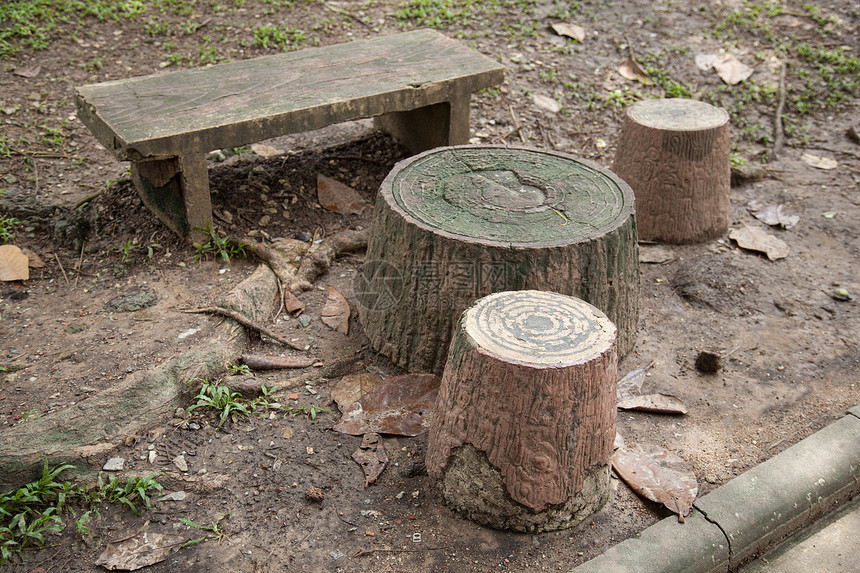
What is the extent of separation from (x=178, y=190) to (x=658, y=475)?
259cm

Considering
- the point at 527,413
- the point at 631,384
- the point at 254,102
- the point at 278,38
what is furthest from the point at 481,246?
the point at 278,38

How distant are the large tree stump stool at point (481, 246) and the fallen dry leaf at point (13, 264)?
1637 millimetres

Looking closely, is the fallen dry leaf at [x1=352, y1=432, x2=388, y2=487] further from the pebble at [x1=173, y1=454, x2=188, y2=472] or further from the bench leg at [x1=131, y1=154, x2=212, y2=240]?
the bench leg at [x1=131, y1=154, x2=212, y2=240]

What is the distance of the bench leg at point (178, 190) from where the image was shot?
12.2ft

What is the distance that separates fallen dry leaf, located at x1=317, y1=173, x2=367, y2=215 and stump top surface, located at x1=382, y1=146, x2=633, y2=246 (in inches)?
37.9

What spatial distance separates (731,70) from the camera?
6246 millimetres

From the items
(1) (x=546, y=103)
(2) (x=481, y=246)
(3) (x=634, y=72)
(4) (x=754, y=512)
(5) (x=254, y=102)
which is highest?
(5) (x=254, y=102)

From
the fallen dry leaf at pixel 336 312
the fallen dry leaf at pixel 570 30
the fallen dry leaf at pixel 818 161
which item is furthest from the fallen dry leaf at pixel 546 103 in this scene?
the fallen dry leaf at pixel 336 312

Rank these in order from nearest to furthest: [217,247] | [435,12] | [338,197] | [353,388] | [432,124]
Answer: [353,388] < [217,247] < [338,197] < [432,124] < [435,12]

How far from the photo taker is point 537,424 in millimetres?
2383

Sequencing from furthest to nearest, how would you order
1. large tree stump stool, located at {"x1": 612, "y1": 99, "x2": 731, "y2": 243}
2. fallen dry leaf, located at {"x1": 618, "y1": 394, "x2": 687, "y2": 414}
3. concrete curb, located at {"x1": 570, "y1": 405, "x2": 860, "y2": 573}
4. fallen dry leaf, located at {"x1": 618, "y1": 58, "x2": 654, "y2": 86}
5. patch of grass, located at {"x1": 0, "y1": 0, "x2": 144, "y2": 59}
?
fallen dry leaf, located at {"x1": 618, "y1": 58, "x2": 654, "y2": 86} < patch of grass, located at {"x1": 0, "y1": 0, "x2": 144, "y2": 59} < large tree stump stool, located at {"x1": 612, "y1": 99, "x2": 731, "y2": 243} < fallen dry leaf, located at {"x1": 618, "y1": 394, "x2": 687, "y2": 414} < concrete curb, located at {"x1": 570, "y1": 405, "x2": 860, "y2": 573}

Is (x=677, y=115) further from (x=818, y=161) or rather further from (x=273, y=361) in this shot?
(x=273, y=361)

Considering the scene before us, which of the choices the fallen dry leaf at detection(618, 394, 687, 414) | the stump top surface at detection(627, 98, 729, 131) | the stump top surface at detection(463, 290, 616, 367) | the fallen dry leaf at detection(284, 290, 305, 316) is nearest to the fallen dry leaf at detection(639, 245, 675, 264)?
the stump top surface at detection(627, 98, 729, 131)

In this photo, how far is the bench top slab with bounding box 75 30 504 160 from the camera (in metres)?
3.61
